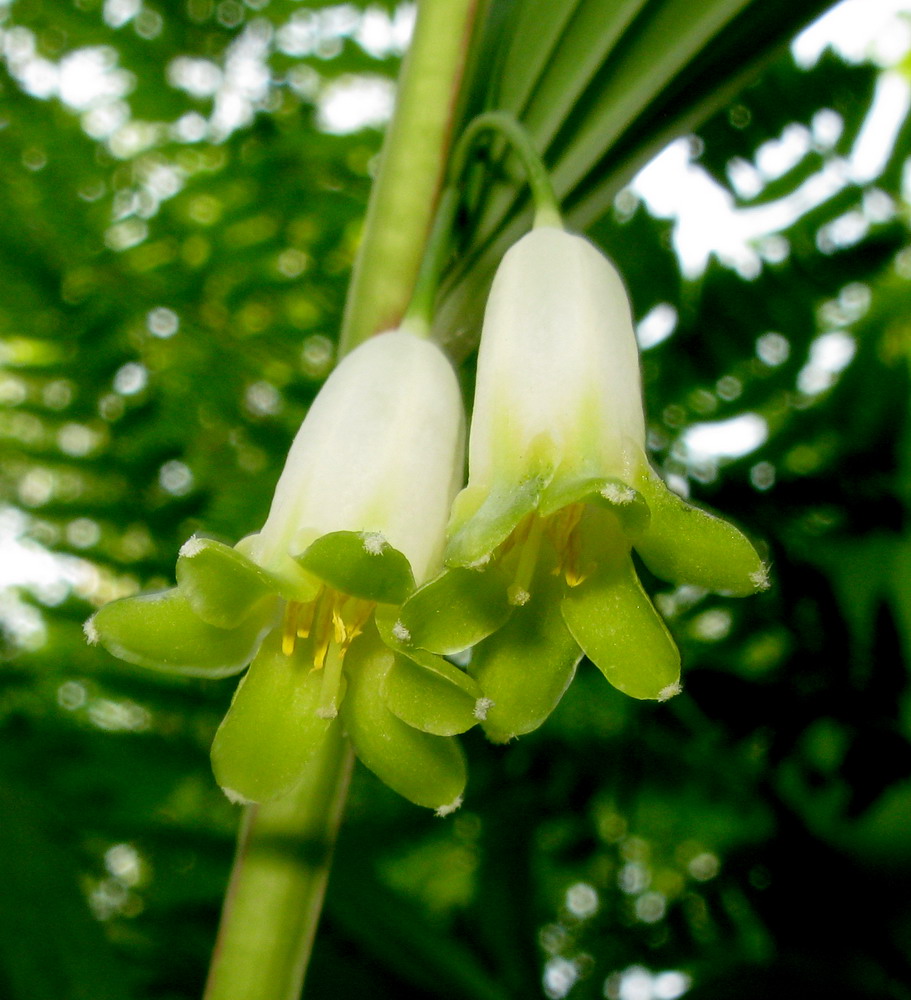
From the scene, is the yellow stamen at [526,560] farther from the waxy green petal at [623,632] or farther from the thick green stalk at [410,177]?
the thick green stalk at [410,177]

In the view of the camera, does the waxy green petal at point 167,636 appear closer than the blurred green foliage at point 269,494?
Yes

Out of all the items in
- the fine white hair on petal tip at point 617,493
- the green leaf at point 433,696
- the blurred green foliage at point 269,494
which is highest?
the fine white hair on petal tip at point 617,493

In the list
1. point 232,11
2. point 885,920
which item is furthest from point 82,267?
point 885,920

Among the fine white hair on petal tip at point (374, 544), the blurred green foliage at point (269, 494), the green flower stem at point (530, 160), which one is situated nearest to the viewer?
the fine white hair on petal tip at point (374, 544)

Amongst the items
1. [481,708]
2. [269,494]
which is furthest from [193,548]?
[269,494]

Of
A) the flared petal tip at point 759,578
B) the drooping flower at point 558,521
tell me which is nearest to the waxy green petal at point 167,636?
the drooping flower at point 558,521

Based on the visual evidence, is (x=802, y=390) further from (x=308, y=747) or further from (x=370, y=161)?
(x=308, y=747)
